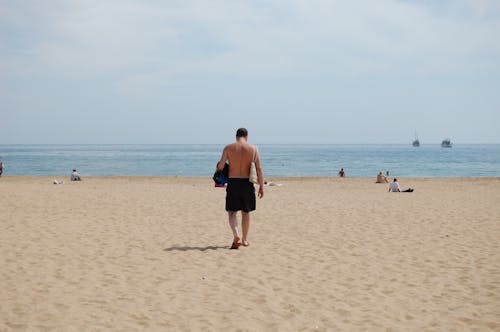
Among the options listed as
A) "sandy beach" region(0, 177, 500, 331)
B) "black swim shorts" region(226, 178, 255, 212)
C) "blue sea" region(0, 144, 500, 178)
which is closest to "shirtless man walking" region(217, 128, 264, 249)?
"black swim shorts" region(226, 178, 255, 212)

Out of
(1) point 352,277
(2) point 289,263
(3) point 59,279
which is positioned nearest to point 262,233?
(2) point 289,263

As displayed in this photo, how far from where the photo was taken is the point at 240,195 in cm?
763

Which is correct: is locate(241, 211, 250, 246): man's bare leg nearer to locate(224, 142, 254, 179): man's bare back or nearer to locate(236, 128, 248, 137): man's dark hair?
locate(224, 142, 254, 179): man's bare back

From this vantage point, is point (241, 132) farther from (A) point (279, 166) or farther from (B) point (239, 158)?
(A) point (279, 166)

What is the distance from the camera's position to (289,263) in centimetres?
688

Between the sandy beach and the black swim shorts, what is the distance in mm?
717

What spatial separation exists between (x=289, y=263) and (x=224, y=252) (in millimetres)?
1191

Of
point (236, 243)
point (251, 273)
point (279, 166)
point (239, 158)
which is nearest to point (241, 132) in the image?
point (239, 158)

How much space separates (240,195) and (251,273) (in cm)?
166

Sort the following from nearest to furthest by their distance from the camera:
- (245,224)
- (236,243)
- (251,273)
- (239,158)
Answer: (251,273) → (239,158) → (236,243) → (245,224)

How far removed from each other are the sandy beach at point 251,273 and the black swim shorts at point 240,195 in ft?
2.35

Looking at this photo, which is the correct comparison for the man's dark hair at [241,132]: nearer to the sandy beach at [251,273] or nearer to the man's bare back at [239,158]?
the man's bare back at [239,158]

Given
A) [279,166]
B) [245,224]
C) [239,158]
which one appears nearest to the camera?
[239,158]

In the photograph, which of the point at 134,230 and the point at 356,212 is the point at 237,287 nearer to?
the point at 134,230
